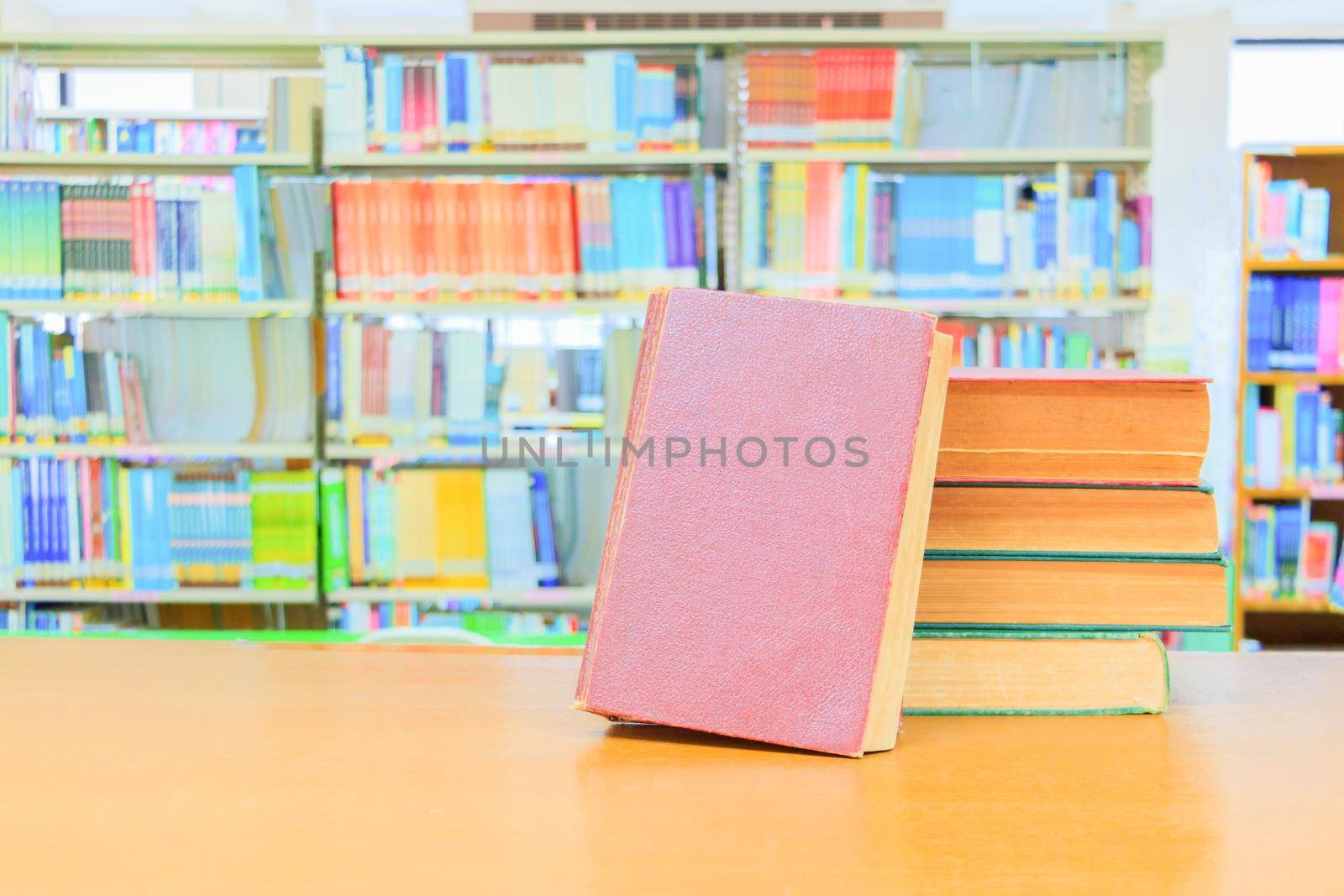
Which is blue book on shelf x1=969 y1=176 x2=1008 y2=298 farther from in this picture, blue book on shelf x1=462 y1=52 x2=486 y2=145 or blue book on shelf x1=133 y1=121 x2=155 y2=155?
blue book on shelf x1=133 y1=121 x2=155 y2=155

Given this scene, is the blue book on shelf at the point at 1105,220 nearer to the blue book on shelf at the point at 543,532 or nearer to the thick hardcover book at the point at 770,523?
the blue book on shelf at the point at 543,532

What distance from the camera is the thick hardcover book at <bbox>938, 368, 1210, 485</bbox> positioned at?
56 centimetres

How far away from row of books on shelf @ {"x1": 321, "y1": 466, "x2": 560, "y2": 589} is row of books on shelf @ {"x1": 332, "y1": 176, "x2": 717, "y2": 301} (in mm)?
495

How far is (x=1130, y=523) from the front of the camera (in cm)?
57

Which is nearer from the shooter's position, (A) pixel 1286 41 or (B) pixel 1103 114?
(B) pixel 1103 114

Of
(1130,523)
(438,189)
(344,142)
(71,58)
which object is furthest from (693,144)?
(1130,523)

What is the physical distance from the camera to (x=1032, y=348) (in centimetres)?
291

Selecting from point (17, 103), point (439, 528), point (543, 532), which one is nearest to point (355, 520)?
point (439, 528)

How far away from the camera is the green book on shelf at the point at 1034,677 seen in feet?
1.87

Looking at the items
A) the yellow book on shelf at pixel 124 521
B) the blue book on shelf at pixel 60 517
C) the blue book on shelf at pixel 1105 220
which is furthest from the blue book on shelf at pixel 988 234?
the blue book on shelf at pixel 60 517

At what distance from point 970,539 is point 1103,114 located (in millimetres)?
2700

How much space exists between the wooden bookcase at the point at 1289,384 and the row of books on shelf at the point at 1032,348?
39.5 inches

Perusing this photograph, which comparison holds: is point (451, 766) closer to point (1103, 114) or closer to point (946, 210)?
point (946, 210)

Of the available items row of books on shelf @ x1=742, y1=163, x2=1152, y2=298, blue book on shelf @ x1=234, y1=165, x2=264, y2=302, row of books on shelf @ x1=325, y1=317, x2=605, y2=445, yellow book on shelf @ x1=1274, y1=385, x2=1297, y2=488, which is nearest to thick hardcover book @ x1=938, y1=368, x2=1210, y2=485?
row of books on shelf @ x1=742, y1=163, x2=1152, y2=298
